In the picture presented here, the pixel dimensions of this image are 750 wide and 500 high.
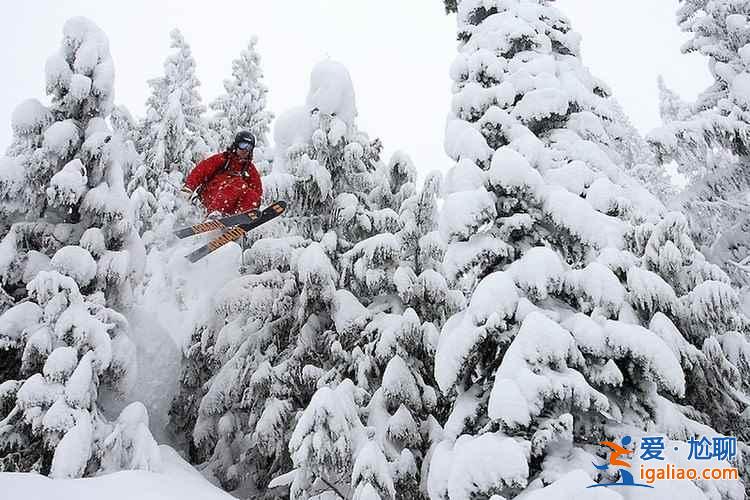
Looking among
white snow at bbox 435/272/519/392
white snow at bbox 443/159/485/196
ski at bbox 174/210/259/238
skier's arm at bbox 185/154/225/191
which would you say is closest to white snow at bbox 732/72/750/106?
white snow at bbox 443/159/485/196

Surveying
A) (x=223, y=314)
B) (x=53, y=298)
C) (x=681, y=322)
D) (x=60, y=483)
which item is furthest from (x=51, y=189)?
(x=681, y=322)

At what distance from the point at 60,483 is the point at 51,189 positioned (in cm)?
462

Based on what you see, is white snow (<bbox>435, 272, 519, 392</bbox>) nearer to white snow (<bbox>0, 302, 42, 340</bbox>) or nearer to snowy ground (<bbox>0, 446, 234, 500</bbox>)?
snowy ground (<bbox>0, 446, 234, 500</bbox>)

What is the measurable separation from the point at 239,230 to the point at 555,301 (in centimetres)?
756

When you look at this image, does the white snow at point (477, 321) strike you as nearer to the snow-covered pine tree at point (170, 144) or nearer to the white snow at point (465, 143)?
the white snow at point (465, 143)

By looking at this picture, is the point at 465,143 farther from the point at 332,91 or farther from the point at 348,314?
the point at 332,91

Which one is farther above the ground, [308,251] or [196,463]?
[308,251]

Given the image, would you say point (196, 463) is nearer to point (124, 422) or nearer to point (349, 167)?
point (124, 422)

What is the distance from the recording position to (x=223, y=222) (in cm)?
1246

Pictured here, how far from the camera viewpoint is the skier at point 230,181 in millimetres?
12781

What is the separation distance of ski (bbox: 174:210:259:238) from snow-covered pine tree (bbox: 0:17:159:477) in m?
2.82

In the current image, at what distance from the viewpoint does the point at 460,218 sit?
22.9ft

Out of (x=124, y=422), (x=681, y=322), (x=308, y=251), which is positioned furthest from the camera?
(x=308, y=251)

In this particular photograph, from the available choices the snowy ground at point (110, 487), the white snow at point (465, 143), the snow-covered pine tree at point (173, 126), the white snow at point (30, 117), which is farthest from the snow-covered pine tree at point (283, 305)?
the snow-covered pine tree at point (173, 126)
